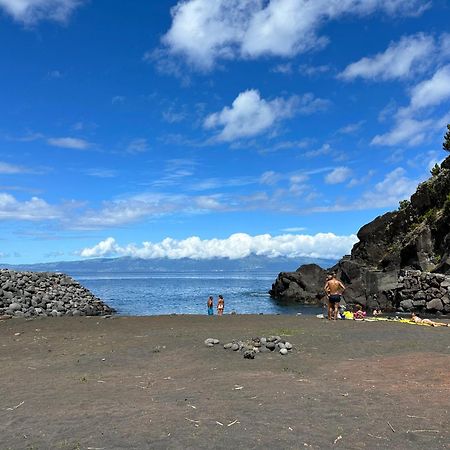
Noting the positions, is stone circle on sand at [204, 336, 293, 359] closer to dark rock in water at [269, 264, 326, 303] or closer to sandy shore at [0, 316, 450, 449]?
sandy shore at [0, 316, 450, 449]

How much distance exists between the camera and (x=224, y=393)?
35.6 ft

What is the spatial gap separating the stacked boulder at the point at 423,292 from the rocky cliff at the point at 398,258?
0.09 meters

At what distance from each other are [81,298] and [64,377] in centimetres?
3715

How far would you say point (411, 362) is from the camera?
14.0m

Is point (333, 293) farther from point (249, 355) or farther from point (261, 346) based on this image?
point (249, 355)

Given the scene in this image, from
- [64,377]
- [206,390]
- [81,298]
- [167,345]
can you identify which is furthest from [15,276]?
[206,390]

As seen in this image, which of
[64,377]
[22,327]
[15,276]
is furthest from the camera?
[15,276]

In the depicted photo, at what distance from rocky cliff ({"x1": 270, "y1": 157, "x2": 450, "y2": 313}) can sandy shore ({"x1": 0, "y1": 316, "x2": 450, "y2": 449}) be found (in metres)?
30.3

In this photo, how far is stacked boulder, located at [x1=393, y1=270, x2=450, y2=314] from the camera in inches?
1676

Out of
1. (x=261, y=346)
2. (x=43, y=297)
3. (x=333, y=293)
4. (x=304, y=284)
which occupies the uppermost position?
(x=333, y=293)

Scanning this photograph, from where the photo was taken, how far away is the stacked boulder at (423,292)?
4258 centimetres

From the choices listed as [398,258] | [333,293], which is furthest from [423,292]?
[333,293]

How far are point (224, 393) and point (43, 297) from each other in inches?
1411

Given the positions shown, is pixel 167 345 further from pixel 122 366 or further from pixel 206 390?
pixel 206 390
